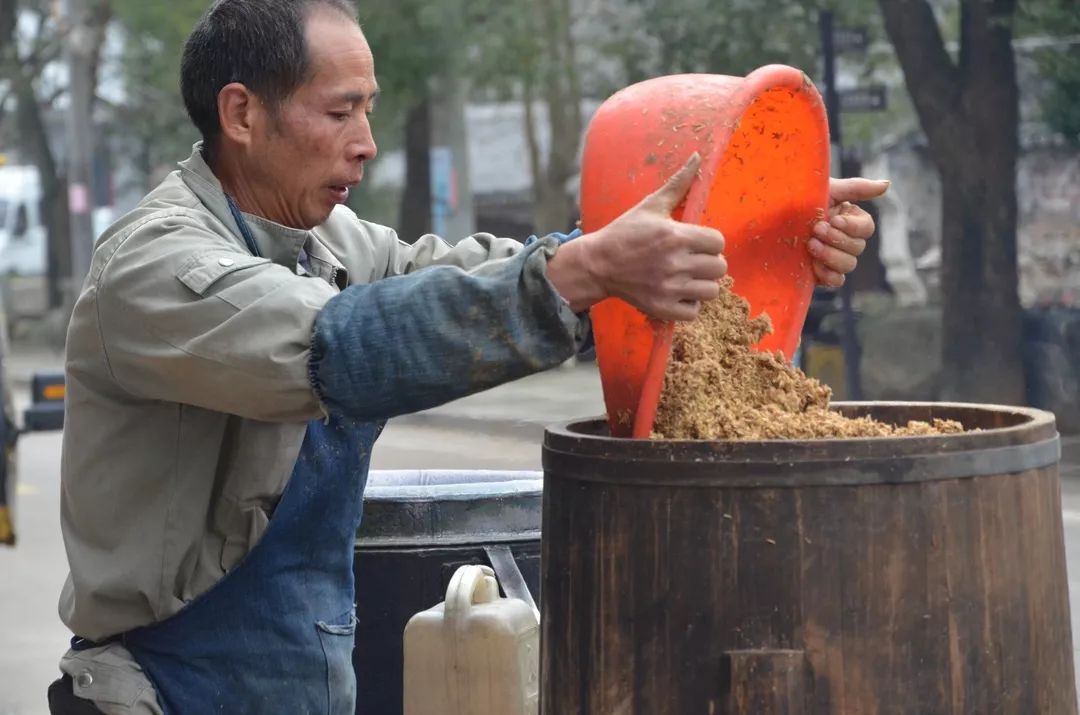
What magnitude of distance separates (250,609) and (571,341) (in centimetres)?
76

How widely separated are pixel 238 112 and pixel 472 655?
1.26 meters

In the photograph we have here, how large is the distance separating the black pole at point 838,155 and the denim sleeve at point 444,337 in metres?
9.27

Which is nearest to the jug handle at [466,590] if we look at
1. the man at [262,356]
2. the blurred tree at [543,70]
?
the man at [262,356]

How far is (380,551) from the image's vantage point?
3537 mm

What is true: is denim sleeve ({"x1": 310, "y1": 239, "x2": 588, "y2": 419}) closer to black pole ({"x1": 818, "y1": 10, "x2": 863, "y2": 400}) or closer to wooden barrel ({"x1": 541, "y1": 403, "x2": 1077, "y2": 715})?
wooden barrel ({"x1": 541, "y1": 403, "x2": 1077, "y2": 715})

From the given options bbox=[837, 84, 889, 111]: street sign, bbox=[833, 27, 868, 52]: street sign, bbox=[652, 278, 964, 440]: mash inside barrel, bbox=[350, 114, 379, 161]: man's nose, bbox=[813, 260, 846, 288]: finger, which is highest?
bbox=[833, 27, 868, 52]: street sign

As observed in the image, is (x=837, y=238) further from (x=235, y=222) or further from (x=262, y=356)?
(x=262, y=356)

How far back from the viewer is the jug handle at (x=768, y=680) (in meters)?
2.17

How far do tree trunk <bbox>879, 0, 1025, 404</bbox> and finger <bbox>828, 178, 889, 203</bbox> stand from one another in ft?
31.5

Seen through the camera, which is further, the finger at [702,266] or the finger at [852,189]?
the finger at [852,189]

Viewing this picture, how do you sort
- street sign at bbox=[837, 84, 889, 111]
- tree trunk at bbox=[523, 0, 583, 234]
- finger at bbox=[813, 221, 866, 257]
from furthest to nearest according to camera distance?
→ tree trunk at bbox=[523, 0, 583, 234]
street sign at bbox=[837, 84, 889, 111]
finger at bbox=[813, 221, 866, 257]

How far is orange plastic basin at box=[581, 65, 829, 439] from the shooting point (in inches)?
90.8

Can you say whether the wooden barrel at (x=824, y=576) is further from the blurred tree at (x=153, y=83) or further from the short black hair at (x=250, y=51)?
the blurred tree at (x=153, y=83)

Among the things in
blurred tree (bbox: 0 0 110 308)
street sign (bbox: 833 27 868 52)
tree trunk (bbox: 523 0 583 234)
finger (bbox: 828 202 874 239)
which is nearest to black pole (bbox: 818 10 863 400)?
street sign (bbox: 833 27 868 52)
